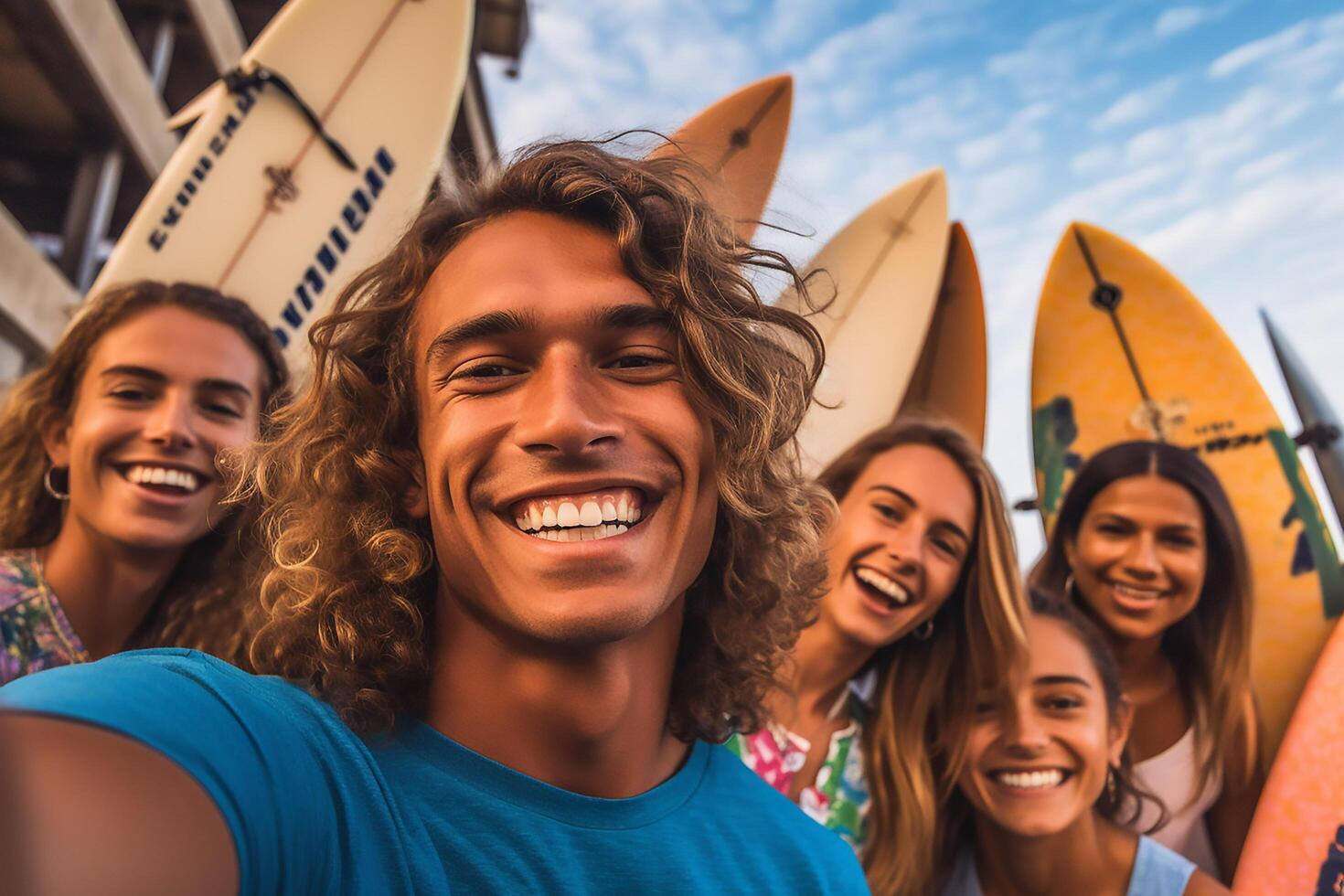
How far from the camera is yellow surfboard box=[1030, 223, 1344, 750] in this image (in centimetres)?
357

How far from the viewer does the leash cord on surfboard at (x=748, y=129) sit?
4105 millimetres

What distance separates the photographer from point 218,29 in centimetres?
902

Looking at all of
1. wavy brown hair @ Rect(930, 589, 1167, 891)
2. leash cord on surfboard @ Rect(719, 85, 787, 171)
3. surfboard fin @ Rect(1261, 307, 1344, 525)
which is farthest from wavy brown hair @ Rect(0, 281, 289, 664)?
surfboard fin @ Rect(1261, 307, 1344, 525)

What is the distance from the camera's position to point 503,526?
1057mm

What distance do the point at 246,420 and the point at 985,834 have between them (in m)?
2.15

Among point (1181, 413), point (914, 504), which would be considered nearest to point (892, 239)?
point (1181, 413)

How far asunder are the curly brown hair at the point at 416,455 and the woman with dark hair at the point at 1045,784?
1.15 metres

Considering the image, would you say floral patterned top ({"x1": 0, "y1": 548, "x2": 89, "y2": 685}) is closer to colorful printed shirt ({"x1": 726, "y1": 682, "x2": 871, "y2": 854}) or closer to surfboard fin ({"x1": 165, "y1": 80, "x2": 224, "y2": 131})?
colorful printed shirt ({"x1": 726, "y1": 682, "x2": 871, "y2": 854})

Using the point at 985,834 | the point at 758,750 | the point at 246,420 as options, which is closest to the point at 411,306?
the point at 246,420

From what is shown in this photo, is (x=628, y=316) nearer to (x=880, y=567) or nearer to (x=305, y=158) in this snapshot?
(x=880, y=567)

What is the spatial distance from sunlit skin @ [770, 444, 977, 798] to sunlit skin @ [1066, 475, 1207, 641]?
82 cm

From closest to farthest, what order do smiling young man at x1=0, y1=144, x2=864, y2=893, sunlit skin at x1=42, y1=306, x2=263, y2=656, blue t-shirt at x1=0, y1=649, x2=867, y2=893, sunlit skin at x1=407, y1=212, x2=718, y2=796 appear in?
blue t-shirt at x1=0, y1=649, x2=867, y2=893
smiling young man at x1=0, y1=144, x2=864, y2=893
sunlit skin at x1=407, y1=212, x2=718, y2=796
sunlit skin at x1=42, y1=306, x2=263, y2=656

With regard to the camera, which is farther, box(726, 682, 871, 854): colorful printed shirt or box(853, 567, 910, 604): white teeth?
box(853, 567, 910, 604): white teeth

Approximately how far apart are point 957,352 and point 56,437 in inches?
146
